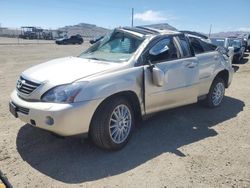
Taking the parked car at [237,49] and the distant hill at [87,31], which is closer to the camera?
the parked car at [237,49]

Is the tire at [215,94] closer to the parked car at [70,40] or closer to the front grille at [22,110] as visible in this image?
the front grille at [22,110]

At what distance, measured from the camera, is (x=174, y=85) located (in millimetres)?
5039

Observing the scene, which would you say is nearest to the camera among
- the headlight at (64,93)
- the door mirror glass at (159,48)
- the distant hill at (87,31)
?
the headlight at (64,93)

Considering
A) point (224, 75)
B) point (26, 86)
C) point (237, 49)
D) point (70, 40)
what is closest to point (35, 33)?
point (70, 40)

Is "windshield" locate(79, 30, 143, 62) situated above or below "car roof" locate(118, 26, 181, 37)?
below

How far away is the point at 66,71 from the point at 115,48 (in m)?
1.22

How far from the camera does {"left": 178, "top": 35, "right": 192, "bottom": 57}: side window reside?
17.7 ft

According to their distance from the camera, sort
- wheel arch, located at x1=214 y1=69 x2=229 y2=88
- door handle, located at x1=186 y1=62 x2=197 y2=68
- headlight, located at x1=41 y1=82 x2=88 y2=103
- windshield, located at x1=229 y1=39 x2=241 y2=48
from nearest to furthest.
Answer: headlight, located at x1=41 y1=82 x2=88 y2=103 < door handle, located at x1=186 y1=62 x2=197 y2=68 < wheel arch, located at x1=214 y1=69 x2=229 y2=88 < windshield, located at x1=229 y1=39 x2=241 y2=48

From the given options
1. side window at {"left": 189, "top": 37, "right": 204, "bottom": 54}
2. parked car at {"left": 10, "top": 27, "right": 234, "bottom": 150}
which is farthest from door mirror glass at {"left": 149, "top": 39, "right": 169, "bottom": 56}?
side window at {"left": 189, "top": 37, "right": 204, "bottom": 54}

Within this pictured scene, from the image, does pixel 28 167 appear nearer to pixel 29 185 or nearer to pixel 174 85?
pixel 29 185

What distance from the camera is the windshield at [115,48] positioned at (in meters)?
4.71

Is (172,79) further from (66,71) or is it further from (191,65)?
(66,71)

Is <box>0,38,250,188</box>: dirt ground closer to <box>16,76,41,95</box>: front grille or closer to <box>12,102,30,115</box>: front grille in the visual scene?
<box>12,102,30,115</box>: front grille

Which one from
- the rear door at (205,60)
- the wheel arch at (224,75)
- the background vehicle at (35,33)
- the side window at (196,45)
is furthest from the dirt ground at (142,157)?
the background vehicle at (35,33)
